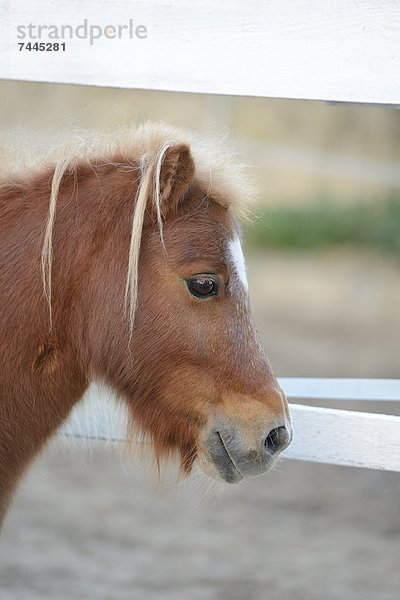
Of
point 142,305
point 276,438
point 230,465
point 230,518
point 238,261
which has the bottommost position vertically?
point 230,518

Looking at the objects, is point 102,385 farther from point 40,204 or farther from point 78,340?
point 40,204

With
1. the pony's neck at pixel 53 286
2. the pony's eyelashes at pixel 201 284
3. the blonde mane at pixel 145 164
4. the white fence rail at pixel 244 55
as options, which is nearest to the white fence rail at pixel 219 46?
the white fence rail at pixel 244 55

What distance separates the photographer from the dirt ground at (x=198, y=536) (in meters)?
4.56

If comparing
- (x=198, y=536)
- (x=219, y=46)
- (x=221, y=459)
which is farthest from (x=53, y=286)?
(x=198, y=536)

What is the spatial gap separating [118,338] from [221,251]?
0.39 meters

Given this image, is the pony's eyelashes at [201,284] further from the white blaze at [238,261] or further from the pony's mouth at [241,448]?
the pony's mouth at [241,448]

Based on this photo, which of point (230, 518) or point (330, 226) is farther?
point (330, 226)

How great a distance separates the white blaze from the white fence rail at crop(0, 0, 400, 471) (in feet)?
1.55

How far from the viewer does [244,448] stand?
8.56 feet

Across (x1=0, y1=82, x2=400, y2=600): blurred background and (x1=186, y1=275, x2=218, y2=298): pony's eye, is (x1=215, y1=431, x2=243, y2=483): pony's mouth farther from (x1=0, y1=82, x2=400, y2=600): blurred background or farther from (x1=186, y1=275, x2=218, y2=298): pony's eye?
(x1=186, y1=275, x2=218, y2=298): pony's eye

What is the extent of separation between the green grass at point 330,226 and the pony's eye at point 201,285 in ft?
31.7

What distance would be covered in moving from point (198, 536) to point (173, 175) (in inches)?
118

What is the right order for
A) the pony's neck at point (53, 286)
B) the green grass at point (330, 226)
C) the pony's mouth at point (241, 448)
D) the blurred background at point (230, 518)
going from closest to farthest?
the pony's mouth at point (241, 448) < the pony's neck at point (53, 286) < the blurred background at point (230, 518) < the green grass at point (330, 226)

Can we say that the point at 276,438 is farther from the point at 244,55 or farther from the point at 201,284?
the point at 244,55
